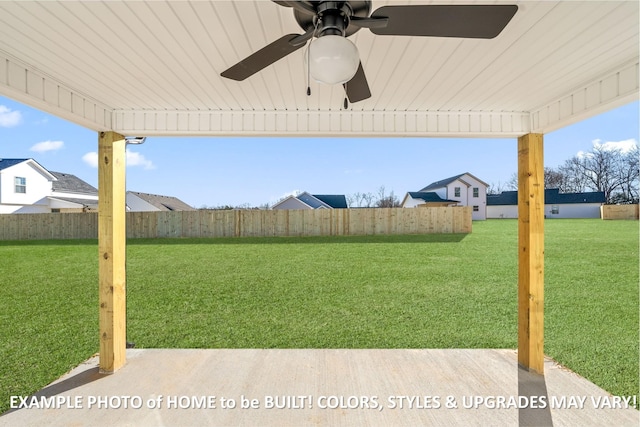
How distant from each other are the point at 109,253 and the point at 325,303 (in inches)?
118

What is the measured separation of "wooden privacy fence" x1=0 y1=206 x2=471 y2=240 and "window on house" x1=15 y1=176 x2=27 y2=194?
4.82m

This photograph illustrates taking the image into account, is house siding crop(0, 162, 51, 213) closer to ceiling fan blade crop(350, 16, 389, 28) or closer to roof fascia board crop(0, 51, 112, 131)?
roof fascia board crop(0, 51, 112, 131)

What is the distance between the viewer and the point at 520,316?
2627 millimetres

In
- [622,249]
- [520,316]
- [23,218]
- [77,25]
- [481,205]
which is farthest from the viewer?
[481,205]

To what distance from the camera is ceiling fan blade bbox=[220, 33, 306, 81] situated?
1.29 m

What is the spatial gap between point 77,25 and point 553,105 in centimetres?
315

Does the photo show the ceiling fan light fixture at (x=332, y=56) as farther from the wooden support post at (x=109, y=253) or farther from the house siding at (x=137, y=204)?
the house siding at (x=137, y=204)

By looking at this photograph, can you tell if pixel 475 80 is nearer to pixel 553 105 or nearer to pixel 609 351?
pixel 553 105

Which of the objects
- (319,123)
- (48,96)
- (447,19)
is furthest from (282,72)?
(48,96)

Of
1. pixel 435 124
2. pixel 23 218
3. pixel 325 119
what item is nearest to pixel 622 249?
pixel 435 124

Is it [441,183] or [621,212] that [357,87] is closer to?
[621,212]

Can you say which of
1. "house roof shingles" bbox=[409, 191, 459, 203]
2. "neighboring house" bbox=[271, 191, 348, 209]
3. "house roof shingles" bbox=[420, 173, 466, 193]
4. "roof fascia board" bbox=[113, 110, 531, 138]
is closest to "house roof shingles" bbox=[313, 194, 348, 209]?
"neighboring house" bbox=[271, 191, 348, 209]

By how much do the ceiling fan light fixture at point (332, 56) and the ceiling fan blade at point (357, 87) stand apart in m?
0.41

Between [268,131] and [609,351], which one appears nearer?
[268,131]
